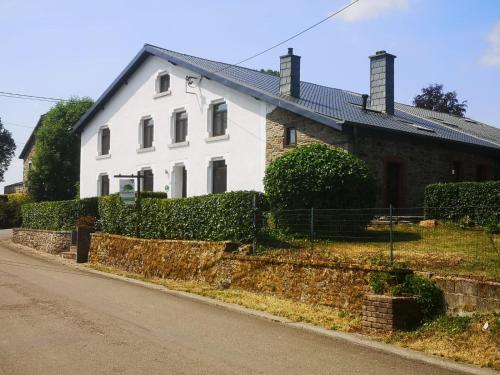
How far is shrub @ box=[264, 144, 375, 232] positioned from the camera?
15.9 metres

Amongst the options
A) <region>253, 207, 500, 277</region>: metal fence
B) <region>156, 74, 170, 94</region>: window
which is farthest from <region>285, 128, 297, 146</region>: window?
<region>156, 74, 170, 94</region>: window

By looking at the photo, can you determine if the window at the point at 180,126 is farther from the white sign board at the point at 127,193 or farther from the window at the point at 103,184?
the white sign board at the point at 127,193

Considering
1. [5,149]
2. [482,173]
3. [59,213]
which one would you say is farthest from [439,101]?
[5,149]

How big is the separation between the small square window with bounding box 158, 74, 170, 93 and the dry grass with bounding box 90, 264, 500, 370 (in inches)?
694

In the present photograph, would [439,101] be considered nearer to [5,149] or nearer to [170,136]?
[170,136]

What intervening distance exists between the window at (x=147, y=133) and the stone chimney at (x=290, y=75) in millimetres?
8259

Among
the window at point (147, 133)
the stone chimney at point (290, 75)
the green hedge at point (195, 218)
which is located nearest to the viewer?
the green hedge at point (195, 218)

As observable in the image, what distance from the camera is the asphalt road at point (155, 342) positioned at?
6.95m

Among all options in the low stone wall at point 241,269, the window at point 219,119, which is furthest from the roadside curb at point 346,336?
the window at point 219,119

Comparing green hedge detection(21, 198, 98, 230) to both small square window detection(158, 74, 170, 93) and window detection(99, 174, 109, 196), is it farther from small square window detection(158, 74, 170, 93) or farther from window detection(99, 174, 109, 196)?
small square window detection(158, 74, 170, 93)

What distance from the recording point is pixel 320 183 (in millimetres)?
15812

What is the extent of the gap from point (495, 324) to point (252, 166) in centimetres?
1538

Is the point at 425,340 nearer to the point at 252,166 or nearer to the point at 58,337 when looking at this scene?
the point at 58,337

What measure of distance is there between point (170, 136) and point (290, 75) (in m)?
6.94
